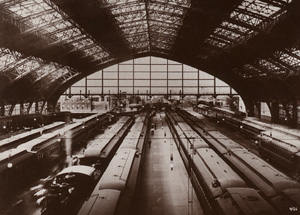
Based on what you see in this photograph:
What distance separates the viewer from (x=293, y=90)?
31.6 meters

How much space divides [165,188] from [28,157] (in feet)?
22.2

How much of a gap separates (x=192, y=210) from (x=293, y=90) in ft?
71.5

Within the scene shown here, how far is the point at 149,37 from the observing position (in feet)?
137

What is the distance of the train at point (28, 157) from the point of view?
1520 centimetres

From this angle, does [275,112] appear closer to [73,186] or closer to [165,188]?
[165,188]

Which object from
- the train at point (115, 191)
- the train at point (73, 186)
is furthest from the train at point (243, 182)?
the train at point (73, 186)

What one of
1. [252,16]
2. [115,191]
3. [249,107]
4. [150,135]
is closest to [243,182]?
[115,191]

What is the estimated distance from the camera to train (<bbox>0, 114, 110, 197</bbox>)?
49.9ft

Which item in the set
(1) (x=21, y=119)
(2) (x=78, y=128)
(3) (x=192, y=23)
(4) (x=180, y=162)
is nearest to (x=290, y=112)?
(3) (x=192, y=23)

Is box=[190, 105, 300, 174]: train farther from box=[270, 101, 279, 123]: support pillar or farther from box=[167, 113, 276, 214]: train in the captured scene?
box=[270, 101, 279, 123]: support pillar

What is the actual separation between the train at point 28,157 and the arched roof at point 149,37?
730cm

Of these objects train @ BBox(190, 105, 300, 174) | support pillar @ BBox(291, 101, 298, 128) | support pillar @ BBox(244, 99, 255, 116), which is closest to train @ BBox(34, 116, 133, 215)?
train @ BBox(190, 105, 300, 174)

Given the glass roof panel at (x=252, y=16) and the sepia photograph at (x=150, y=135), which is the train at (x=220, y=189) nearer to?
the sepia photograph at (x=150, y=135)

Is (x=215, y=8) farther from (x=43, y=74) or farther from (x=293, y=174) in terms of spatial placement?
(x=43, y=74)
